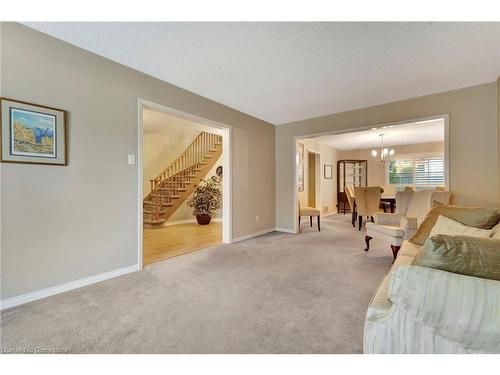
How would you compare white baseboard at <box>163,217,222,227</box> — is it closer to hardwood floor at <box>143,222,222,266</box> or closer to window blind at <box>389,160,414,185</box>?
hardwood floor at <box>143,222,222,266</box>

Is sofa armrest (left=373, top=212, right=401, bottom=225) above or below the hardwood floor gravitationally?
above

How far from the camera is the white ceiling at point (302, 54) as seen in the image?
184cm

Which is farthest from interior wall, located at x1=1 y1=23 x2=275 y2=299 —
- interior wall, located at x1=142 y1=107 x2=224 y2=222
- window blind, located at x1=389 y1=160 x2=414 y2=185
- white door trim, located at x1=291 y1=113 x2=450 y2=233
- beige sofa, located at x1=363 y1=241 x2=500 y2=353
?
window blind, located at x1=389 y1=160 x2=414 y2=185

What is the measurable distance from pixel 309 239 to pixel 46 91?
395 cm

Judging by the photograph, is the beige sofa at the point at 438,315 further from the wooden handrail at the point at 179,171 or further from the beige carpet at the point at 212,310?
the wooden handrail at the point at 179,171

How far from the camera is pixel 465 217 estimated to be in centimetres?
184

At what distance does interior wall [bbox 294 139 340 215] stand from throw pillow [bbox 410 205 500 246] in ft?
13.8

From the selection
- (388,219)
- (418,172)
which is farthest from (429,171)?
(388,219)

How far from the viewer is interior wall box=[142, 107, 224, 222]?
5945mm

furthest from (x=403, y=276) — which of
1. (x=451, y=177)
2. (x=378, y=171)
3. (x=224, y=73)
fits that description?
(x=378, y=171)

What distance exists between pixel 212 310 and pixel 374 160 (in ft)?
25.7

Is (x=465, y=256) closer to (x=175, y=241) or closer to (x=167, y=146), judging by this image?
(x=175, y=241)

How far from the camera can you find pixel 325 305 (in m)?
1.82

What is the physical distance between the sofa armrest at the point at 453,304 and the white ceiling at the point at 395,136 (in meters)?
4.15
